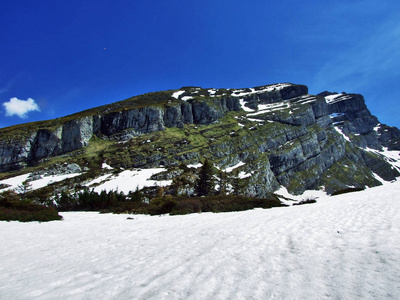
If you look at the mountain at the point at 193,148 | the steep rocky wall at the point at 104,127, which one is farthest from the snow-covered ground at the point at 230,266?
the steep rocky wall at the point at 104,127

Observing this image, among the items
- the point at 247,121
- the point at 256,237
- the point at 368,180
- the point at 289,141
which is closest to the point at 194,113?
the point at 247,121

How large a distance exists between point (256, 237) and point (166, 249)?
305cm

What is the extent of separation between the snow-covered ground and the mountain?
49780 mm

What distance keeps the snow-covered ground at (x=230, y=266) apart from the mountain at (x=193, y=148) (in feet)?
163

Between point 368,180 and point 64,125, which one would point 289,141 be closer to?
point 368,180

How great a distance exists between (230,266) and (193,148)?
93.3 meters

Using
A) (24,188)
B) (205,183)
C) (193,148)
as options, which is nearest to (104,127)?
(193,148)

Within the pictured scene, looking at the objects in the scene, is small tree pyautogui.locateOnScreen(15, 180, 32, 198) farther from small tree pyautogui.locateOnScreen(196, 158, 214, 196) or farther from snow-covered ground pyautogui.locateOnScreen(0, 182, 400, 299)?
snow-covered ground pyautogui.locateOnScreen(0, 182, 400, 299)

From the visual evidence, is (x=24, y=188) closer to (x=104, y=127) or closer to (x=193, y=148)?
(x=104, y=127)

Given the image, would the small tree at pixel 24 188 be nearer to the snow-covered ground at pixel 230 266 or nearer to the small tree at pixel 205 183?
the small tree at pixel 205 183

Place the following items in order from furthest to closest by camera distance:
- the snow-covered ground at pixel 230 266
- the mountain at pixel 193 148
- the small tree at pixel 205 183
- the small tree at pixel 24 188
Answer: the mountain at pixel 193 148 → the small tree at pixel 24 188 → the small tree at pixel 205 183 → the snow-covered ground at pixel 230 266

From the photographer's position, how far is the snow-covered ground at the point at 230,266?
3.45m

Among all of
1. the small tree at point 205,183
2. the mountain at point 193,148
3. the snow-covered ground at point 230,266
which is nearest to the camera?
the snow-covered ground at point 230,266

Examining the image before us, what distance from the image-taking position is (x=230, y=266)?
4.60 metres
